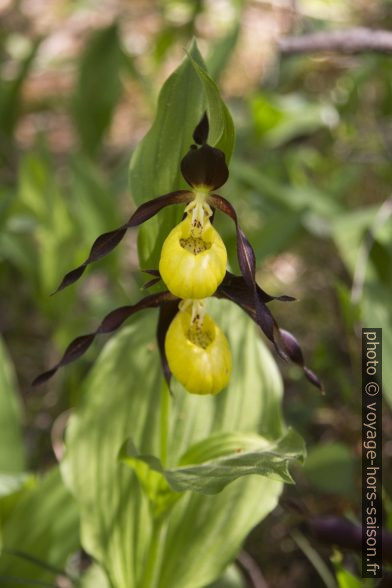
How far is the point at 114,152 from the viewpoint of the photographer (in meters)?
3.32

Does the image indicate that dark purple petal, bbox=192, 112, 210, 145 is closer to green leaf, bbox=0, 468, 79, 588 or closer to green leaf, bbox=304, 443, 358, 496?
green leaf, bbox=0, 468, 79, 588

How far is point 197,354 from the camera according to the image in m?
1.03

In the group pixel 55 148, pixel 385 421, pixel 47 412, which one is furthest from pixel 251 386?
pixel 55 148

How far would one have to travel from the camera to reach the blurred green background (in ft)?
5.60

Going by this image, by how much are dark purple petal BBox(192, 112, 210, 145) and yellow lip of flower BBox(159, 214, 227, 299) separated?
0.35ft

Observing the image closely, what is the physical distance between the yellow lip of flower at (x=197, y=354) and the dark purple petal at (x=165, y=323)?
4 cm

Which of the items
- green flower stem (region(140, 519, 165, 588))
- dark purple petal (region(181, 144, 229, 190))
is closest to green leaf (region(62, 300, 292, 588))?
green flower stem (region(140, 519, 165, 588))

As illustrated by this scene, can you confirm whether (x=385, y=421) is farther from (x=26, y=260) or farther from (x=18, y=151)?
(x=18, y=151)

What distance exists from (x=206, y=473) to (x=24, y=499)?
1.89ft

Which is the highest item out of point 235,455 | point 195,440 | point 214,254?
point 214,254

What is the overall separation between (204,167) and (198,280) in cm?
15

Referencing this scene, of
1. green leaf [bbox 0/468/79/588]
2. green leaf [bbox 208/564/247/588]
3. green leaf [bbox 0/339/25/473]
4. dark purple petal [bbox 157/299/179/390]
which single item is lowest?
green leaf [bbox 208/564/247/588]

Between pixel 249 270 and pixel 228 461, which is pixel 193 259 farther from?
pixel 228 461

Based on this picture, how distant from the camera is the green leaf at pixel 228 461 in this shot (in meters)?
0.93
